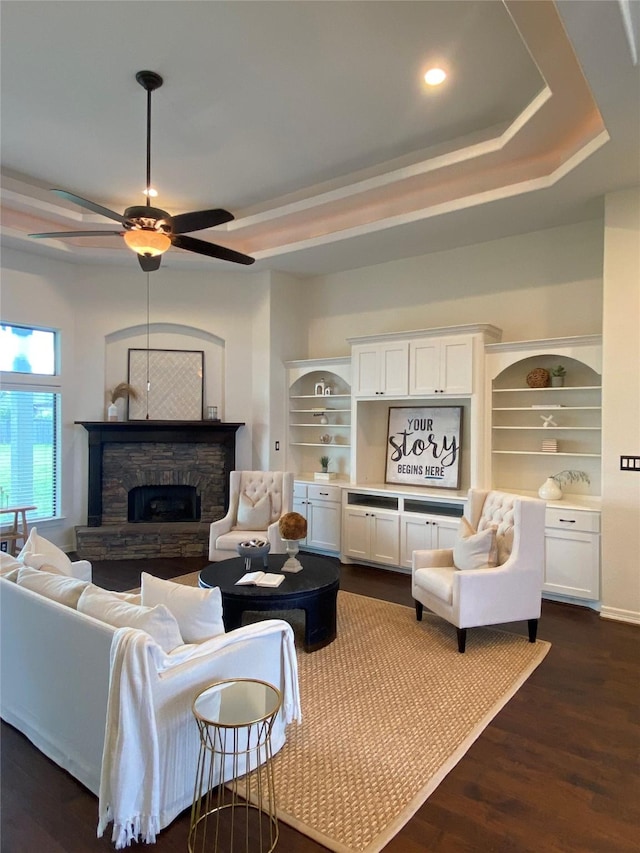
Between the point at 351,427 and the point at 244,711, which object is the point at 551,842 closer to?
the point at 244,711

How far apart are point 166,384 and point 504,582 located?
4.76 m

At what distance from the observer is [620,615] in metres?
4.24

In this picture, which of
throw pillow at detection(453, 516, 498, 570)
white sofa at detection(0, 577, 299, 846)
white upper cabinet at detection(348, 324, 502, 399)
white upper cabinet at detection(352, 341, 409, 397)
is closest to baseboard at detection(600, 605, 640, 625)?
throw pillow at detection(453, 516, 498, 570)

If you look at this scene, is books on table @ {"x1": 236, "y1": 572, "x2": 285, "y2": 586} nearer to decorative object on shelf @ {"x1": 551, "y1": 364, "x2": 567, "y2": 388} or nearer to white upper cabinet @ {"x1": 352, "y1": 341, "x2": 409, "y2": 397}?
white upper cabinet @ {"x1": 352, "y1": 341, "x2": 409, "y2": 397}

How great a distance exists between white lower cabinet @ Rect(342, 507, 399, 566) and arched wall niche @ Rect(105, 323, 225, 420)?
2284mm

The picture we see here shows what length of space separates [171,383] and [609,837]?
19.7ft

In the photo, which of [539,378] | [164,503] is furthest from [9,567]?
[539,378]

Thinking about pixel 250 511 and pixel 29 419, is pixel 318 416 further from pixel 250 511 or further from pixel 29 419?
pixel 29 419

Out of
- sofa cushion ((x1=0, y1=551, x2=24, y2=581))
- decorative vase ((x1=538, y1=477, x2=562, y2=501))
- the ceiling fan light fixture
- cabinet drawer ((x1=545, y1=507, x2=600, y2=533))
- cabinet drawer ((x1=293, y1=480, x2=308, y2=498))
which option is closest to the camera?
sofa cushion ((x1=0, y1=551, x2=24, y2=581))

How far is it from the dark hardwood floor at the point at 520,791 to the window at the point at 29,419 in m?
3.88

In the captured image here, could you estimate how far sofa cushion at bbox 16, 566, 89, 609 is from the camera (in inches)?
99.0

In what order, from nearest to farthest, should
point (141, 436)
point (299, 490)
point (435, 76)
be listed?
point (435, 76)
point (299, 490)
point (141, 436)

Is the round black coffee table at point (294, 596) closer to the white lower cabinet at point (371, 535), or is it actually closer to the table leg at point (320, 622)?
the table leg at point (320, 622)

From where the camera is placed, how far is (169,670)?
209 cm
